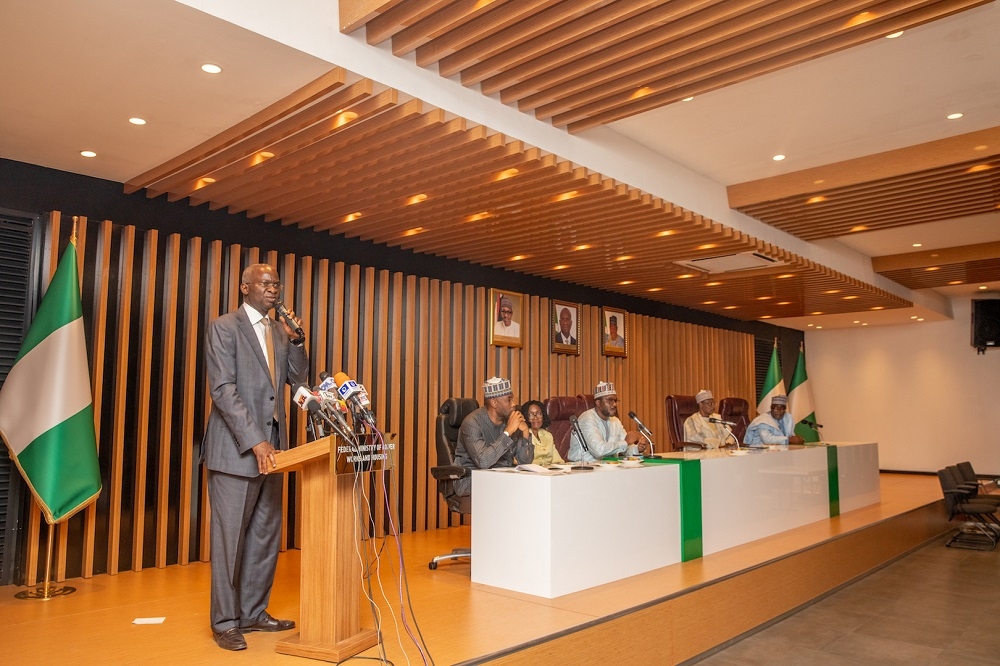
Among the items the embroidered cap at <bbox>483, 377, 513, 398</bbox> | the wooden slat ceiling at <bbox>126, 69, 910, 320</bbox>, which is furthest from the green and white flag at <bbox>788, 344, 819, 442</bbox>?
the embroidered cap at <bbox>483, 377, 513, 398</bbox>

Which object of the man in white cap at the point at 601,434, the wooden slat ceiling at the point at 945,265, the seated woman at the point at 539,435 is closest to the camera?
the seated woman at the point at 539,435

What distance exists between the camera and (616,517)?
14.5ft

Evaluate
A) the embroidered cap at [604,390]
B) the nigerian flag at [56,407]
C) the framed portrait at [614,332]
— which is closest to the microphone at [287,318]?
the nigerian flag at [56,407]

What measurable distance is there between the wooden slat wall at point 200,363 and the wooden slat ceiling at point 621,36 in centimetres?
257

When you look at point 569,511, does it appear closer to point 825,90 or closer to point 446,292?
point 825,90

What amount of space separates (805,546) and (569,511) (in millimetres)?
2450

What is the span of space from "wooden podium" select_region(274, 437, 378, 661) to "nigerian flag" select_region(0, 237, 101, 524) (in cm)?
208

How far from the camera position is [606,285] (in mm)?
9352

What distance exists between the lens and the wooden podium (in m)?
3.08

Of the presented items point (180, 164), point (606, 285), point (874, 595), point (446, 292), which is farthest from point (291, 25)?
point (606, 285)

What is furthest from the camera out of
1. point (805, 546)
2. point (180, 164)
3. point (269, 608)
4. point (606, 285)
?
point (606, 285)

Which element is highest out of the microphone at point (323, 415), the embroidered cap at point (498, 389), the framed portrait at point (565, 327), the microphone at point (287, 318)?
the framed portrait at point (565, 327)

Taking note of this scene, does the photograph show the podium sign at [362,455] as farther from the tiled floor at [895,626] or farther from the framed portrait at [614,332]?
the framed portrait at [614,332]

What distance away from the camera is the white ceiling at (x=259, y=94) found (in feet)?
10.9
